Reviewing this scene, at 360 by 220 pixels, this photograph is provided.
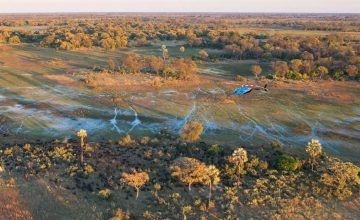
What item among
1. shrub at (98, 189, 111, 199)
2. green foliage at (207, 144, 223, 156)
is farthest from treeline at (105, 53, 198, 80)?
shrub at (98, 189, 111, 199)

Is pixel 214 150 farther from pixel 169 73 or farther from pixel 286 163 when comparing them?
pixel 169 73

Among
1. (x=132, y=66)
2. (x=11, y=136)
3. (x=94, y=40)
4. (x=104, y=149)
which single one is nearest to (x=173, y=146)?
(x=104, y=149)

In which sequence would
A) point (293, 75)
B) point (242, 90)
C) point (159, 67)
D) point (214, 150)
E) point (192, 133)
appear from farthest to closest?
point (159, 67), point (293, 75), point (242, 90), point (192, 133), point (214, 150)

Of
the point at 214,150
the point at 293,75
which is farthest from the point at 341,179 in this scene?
the point at 293,75

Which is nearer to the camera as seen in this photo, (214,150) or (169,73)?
(214,150)

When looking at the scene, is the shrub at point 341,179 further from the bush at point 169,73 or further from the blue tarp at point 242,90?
the bush at point 169,73

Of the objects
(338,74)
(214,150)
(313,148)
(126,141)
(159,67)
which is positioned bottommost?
(214,150)

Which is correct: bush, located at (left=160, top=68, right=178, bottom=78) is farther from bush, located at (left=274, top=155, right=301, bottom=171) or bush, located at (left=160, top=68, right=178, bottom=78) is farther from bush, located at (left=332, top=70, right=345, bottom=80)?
bush, located at (left=274, top=155, right=301, bottom=171)

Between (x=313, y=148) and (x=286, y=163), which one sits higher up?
(x=313, y=148)

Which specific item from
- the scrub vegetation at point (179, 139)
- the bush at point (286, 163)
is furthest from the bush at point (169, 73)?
the bush at point (286, 163)
